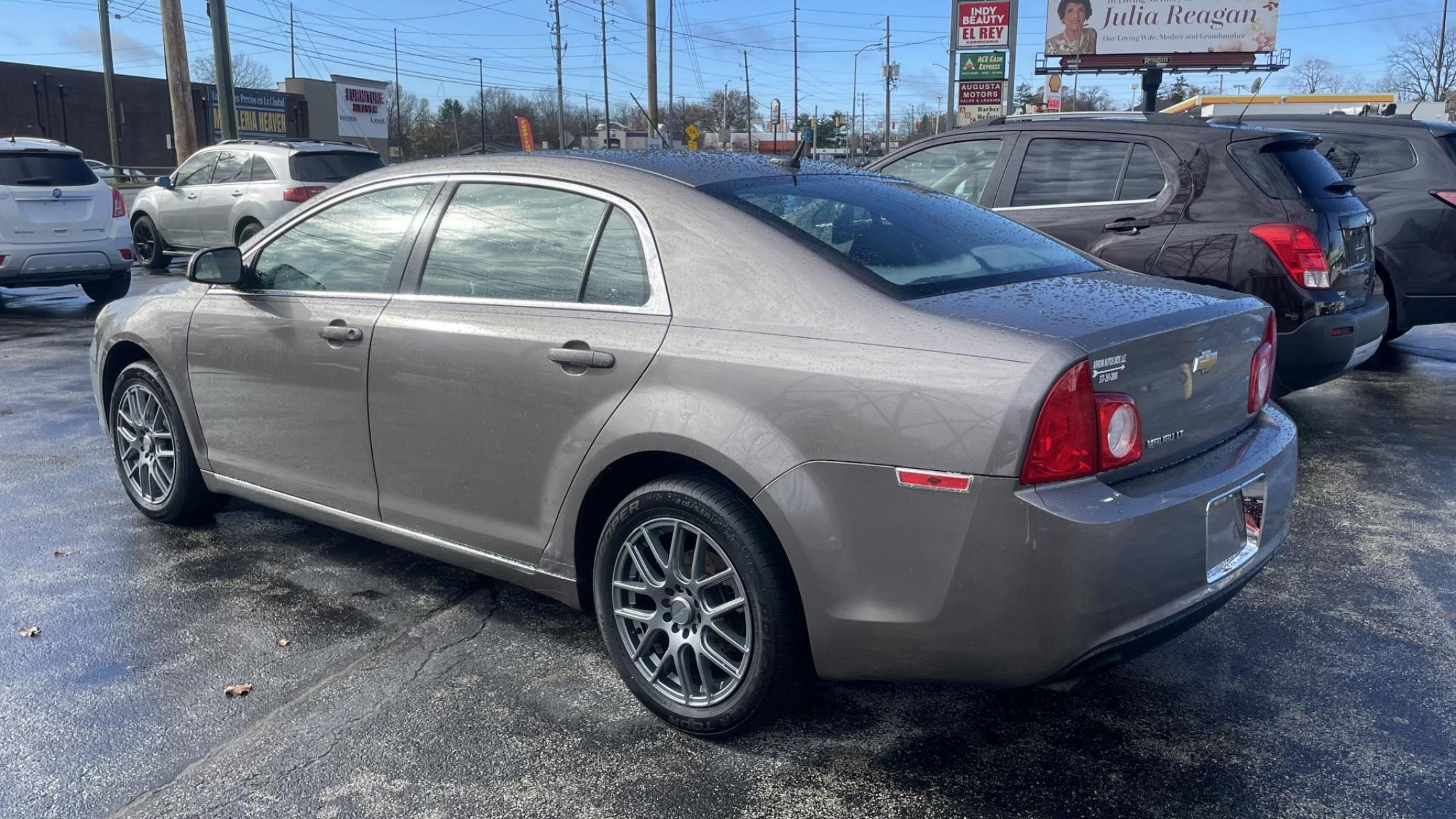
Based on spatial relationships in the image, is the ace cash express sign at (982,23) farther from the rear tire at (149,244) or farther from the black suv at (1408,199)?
the black suv at (1408,199)

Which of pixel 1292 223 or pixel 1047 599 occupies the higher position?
pixel 1292 223

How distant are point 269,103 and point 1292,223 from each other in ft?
198

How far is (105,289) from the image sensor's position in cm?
1333

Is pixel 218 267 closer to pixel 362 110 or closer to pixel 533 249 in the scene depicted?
pixel 533 249

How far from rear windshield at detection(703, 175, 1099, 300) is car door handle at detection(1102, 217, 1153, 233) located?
2443 mm

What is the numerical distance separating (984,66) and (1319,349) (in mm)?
29490

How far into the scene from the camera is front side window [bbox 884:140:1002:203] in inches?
277

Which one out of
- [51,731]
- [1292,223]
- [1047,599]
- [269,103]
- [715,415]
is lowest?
[51,731]

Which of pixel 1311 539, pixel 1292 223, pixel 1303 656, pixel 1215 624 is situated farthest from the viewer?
pixel 1292 223

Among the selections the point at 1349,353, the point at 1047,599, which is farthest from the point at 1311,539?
the point at 1047,599

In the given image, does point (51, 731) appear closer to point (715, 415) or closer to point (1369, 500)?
point (715, 415)

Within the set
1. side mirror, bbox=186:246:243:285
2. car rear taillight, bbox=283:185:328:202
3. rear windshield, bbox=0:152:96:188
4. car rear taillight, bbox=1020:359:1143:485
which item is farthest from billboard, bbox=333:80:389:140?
car rear taillight, bbox=1020:359:1143:485

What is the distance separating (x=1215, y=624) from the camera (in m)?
3.84

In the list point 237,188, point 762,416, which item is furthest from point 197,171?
point 762,416
